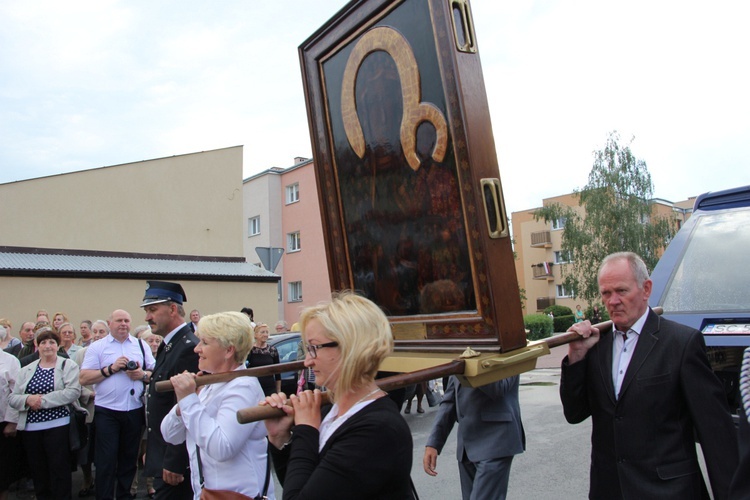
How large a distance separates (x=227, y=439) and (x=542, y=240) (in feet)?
171

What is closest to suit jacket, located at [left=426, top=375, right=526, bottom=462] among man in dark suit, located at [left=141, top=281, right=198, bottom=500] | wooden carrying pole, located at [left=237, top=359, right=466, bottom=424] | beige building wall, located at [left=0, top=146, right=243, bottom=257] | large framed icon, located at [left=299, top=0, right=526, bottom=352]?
large framed icon, located at [left=299, top=0, right=526, bottom=352]

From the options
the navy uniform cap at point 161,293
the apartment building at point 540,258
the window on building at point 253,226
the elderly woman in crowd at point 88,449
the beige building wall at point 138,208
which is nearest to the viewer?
the navy uniform cap at point 161,293

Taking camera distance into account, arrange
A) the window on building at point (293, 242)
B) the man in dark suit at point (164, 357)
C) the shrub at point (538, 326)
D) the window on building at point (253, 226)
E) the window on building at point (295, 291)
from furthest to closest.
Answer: the window on building at point (253, 226) → the window on building at point (293, 242) → the window on building at point (295, 291) → the shrub at point (538, 326) → the man in dark suit at point (164, 357)

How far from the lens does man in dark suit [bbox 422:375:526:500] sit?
3807mm

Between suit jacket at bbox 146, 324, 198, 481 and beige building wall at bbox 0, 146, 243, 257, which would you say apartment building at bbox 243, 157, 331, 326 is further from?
suit jacket at bbox 146, 324, 198, 481

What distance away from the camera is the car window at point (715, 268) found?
4.64m

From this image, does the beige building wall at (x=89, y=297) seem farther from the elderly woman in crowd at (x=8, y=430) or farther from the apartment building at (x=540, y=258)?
the apartment building at (x=540, y=258)

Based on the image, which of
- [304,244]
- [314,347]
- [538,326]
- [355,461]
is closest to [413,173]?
[314,347]

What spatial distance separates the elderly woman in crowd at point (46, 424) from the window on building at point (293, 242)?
27.5 m

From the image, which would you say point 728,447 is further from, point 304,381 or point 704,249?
point 304,381

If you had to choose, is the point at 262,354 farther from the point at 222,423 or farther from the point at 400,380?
the point at 400,380

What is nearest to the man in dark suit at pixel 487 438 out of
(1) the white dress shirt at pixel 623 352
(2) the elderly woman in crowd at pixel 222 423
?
(1) the white dress shirt at pixel 623 352

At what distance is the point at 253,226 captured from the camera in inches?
1430

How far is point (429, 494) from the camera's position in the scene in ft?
20.7
